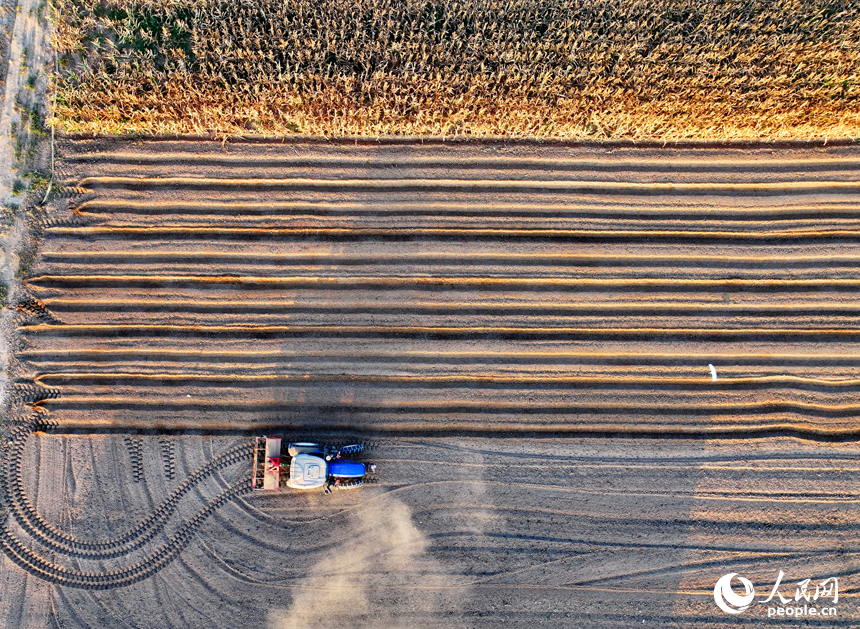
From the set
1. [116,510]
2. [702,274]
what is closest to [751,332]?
[702,274]

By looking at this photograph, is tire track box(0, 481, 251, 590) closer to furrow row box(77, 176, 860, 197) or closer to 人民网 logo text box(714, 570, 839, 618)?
furrow row box(77, 176, 860, 197)

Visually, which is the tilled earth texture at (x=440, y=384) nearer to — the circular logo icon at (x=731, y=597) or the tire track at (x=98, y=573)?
the tire track at (x=98, y=573)

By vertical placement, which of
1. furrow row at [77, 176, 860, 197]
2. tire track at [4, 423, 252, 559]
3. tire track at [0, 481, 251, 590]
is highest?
furrow row at [77, 176, 860, 197]

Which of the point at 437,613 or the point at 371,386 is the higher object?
the point at 371,386

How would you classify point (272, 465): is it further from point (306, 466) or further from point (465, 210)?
point (465, 210)

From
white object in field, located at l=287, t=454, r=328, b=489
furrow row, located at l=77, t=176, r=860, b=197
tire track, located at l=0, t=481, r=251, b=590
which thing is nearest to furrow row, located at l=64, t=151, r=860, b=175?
furrow row, located at l=77, t=176, r=860, b=197

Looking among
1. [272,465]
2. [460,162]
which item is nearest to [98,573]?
[272,465]

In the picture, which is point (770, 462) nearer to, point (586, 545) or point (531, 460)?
point (586, 545)
